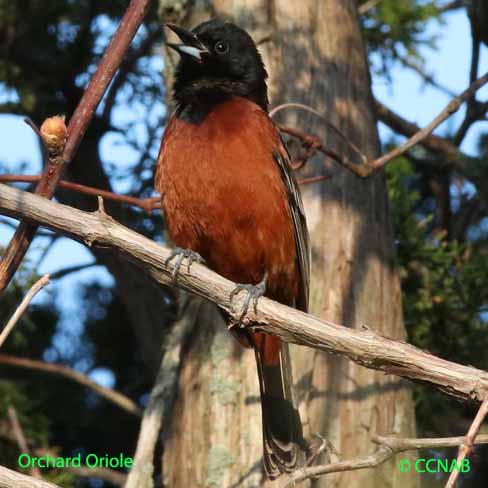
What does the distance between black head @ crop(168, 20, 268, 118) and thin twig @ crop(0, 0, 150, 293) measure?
1678 millimetres

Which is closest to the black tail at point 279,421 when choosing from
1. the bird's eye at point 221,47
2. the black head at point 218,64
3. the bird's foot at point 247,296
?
the bird's foot at point 247,296

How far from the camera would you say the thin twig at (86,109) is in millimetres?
2723

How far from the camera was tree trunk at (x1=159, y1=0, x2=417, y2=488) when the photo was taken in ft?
14.2

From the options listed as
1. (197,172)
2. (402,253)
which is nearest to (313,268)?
(197,172)

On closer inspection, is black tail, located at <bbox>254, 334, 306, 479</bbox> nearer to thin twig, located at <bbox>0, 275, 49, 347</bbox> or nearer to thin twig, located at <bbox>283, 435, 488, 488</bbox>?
thin twig, located at <bbox>283, 435, 488, 488</bbox>

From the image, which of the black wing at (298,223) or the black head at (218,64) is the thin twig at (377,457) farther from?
the black head at (218,64)

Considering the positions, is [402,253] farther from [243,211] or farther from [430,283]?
[243,211]

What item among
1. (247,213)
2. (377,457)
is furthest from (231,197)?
(377,457)

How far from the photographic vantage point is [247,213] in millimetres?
4098

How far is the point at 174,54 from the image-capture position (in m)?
5.29

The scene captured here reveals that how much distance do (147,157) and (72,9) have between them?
1.21 metres

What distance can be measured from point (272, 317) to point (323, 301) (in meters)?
1.44

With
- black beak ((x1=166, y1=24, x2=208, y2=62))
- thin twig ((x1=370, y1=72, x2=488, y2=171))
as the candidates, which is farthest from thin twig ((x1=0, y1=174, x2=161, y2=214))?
thin twig ((x1=370, y1=72, x2=488, y2=171))

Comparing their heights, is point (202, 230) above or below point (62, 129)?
above
